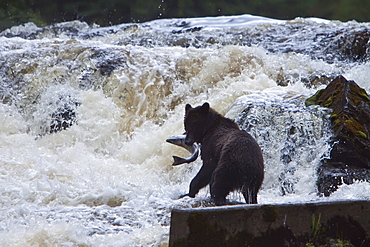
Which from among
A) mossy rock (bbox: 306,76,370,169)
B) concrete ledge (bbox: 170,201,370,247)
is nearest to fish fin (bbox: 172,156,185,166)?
concrete ledge (bbox: 170,201,370,247)

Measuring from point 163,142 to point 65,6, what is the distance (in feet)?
61.8

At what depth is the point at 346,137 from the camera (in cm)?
623

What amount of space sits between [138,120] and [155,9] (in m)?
16.4

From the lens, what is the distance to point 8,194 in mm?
5707

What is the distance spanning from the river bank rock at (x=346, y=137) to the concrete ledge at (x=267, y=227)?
2.70m

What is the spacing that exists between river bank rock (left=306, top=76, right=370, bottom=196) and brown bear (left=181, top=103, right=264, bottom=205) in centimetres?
156

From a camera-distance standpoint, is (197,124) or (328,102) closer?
(197,124)

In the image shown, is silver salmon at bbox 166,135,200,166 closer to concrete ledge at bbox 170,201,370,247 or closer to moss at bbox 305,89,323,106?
concrete ledge at bbox 170,201,370,247

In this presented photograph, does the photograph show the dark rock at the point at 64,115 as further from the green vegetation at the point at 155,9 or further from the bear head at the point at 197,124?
the green vegetation at the point at 155,9

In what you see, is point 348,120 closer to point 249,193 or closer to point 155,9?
point 249,193

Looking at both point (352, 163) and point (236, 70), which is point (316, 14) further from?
point (352, 163)

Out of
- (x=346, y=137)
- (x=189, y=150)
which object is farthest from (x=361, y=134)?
(x=189, y=150)

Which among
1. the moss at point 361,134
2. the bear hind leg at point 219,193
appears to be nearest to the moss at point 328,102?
the moss at point 361,134

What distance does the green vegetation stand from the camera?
24094mm
